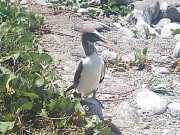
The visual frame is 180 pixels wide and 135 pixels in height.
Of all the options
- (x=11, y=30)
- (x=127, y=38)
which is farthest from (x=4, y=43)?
(x=127, y=38)

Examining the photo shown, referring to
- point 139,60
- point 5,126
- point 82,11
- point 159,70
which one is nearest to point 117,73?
point 139,60

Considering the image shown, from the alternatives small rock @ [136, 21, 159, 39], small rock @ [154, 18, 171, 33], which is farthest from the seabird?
small rock @ [154, 18, 171, 33]

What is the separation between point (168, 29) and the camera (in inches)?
508

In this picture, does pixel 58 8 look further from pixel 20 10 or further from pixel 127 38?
→ pixel 20 10

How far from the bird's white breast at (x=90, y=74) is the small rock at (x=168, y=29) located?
5.48 m

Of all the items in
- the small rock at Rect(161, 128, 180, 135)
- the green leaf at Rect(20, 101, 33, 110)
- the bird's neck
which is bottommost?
the small rock at Rect(161, 128, 180, 135)

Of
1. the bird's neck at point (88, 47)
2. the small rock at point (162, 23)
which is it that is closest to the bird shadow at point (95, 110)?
the bird's neck at point (88, 47)

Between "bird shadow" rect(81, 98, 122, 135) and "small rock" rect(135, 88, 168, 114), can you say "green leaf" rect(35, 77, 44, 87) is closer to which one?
"bird shadow" rect(81, 98, 122, 135)

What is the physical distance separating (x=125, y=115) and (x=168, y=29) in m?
6.54

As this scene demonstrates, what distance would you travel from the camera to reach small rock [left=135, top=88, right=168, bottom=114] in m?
6.88

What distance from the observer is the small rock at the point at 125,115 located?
21.5 ft

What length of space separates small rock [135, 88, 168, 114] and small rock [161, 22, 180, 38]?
4.81m

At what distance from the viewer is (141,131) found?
6414 mm

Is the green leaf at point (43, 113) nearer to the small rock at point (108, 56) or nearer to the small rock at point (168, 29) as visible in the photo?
the small rock at point (108, 56)
